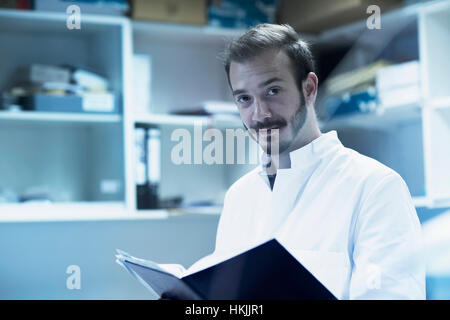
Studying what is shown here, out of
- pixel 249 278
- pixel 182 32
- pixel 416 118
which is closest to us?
pixel 249 278

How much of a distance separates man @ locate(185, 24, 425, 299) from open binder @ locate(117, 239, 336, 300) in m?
0.13

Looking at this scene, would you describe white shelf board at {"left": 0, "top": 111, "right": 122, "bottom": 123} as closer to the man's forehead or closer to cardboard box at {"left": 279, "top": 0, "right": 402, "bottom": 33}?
cardboard box at {"left": 279, "top": 0, "right": 402, "bottom": 33}

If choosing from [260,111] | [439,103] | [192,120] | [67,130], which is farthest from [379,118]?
[67,130]

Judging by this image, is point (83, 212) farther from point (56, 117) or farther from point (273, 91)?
point (273, 91)

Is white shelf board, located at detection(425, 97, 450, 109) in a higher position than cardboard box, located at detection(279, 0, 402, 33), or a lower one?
lower

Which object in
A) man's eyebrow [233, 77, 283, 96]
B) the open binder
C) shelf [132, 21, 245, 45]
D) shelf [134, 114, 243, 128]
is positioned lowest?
the open binder

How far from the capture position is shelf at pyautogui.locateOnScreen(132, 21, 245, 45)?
2.09 meters

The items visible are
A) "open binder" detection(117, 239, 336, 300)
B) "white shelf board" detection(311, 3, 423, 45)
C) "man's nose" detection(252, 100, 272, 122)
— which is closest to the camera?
"open binder" detection(117, 239, 336, 300)

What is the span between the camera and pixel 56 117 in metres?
1.93

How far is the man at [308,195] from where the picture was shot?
0.92 metres

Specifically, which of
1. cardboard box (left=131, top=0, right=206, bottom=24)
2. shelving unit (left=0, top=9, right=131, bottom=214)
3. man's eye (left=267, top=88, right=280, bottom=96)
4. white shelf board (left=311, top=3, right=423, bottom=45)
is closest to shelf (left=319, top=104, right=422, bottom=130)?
white shelf board (left=311, top=3, right=423, bottom=45)

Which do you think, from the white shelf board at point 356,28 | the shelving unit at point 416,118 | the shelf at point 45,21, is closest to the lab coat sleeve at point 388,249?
the shelving unit at point 416,118

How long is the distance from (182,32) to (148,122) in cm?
38

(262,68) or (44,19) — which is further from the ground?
(44,19)
